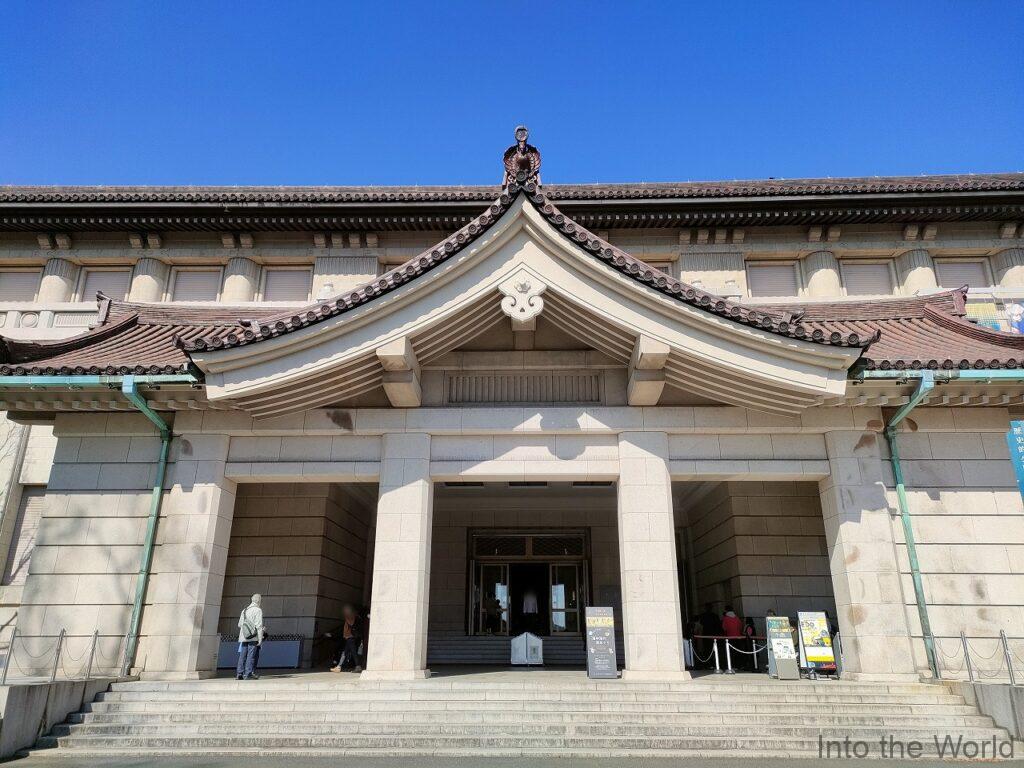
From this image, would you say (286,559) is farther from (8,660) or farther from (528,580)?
(528,580)

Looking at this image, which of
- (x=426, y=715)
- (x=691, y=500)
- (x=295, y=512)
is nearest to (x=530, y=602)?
(x=691, y=500)

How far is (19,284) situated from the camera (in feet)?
59.5

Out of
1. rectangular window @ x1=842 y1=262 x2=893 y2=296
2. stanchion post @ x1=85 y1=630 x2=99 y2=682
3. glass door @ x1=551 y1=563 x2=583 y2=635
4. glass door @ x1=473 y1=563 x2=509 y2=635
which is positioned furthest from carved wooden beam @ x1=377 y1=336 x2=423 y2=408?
rectangular window @ x1=842 y1=262 x2=893 y2=296

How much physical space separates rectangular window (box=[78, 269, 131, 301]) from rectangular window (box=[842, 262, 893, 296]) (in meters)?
20.9

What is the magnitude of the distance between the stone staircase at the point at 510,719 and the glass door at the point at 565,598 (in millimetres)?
10106

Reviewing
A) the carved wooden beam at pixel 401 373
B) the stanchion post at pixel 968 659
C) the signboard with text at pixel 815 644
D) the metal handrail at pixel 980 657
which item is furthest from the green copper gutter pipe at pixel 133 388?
the metal handrail at pixel 980 657

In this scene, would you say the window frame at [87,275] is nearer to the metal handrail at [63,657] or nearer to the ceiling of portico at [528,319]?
the ceiling of portico at [528,319]

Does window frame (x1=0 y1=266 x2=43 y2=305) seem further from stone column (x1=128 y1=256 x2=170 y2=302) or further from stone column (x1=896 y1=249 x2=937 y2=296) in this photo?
stone column (x1=896 y1=249 x2=937 y2=296)

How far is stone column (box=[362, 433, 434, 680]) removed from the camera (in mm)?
10438

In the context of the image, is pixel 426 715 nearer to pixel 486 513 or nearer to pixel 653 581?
pixel 653 581

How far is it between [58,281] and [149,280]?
2.58 m

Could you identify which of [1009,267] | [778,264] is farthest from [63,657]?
[1009,267]

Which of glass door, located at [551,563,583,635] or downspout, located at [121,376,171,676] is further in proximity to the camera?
glass door, located at [551,563,583,635]

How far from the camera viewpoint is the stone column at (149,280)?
57.9 ft
